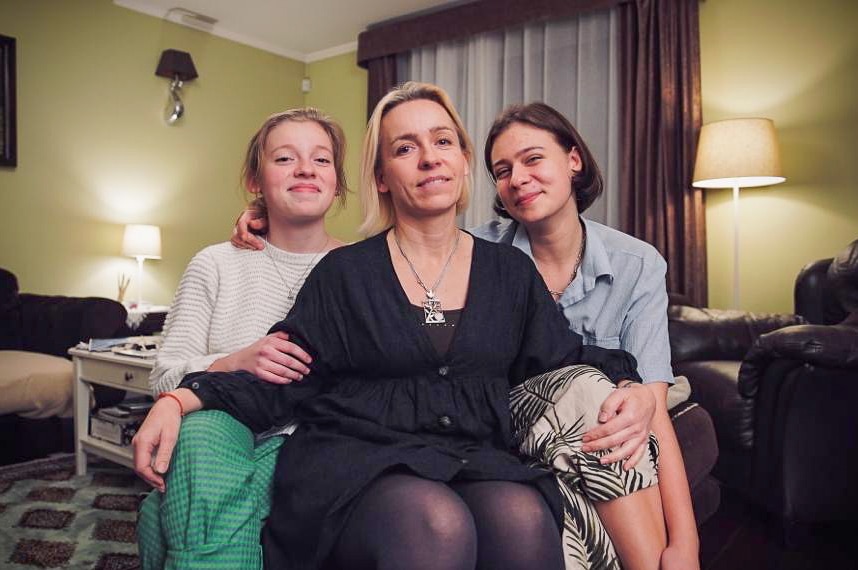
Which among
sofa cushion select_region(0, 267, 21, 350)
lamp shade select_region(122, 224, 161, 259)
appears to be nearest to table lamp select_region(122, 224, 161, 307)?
lamp shade select_region(122, 224, 161, 259)

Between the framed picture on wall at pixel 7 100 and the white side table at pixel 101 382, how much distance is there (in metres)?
1.90

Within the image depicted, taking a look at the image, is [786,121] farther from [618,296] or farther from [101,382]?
[101,382]

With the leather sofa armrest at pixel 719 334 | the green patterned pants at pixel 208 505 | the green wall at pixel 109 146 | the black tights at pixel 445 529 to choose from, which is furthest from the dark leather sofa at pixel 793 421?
the green wall at pixel 109 146

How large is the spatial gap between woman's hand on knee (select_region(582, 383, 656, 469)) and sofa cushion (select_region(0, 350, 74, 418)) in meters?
2.65

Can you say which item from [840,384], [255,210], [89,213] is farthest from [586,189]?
[89,213]

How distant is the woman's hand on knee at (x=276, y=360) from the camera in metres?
1.14

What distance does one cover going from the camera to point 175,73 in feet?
15.6

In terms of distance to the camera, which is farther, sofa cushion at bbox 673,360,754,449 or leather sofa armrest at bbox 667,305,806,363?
leather sofa armrest at bbox 667,305,806,363

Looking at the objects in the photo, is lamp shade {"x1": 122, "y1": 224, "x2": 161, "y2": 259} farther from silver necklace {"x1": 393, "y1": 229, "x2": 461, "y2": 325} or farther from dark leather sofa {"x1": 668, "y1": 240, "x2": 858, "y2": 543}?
silver necklace {"x1": 393, "y1": 229, "x2": 461, "y2": 325}

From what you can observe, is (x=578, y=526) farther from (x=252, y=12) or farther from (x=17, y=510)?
(x=252, y=12)

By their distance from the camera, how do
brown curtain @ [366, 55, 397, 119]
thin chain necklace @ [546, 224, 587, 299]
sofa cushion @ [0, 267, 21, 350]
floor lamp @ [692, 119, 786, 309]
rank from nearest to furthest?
thin chain necklace @ [546, 224, 587, 299] → floor lamp @ [692, 119, 786, 309] → sofa cushion @ [0, 267, 21, 350] → brown curtain @ [366, 55, 397, 119]

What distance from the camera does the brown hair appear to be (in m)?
1.55

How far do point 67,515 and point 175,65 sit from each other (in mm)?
3316

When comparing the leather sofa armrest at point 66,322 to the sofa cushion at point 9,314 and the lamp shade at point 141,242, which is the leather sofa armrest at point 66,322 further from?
the lamp shade at point 141,242
